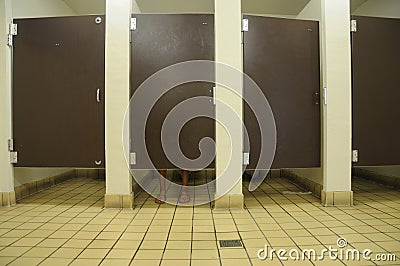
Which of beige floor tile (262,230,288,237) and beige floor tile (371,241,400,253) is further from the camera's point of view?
beige floor tile (262,230,288,237)

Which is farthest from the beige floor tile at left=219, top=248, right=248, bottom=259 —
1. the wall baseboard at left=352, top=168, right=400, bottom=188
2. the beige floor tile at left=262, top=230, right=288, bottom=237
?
the wall baseboard at left=352, top=168, right=400, bottom=188

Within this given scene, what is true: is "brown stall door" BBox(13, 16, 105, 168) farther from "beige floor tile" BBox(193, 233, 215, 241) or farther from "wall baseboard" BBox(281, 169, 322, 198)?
"wall baseboard" BBox(281, 169, 322, 198)

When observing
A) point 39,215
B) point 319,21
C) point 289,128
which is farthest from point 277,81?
point 39,215

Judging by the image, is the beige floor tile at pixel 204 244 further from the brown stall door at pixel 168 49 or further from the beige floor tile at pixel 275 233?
the brown stall door at pixel 168 49

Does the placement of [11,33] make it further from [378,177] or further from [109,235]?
[378,177]

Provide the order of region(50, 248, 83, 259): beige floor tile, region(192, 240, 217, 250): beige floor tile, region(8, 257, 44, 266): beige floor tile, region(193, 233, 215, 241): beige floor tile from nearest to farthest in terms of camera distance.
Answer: region(8, 257, 44, 266): beige floor tile → region(50, 248, 83, 259): beige floor tile → region(192, 240, 217, 250): beige floor tile → region(193, 233, 215, 241): beige floor tile

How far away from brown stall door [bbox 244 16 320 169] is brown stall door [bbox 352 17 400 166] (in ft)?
1.43

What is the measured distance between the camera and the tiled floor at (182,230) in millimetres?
1690

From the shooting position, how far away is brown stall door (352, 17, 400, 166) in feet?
9.71

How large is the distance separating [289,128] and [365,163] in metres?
0.85

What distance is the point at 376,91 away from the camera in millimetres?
3002

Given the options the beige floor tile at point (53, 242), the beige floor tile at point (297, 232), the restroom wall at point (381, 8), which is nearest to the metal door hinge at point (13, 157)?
the beige floor tile at point (53, 242)

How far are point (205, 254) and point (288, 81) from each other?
5.92 feet

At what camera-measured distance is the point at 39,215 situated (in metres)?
2.46
